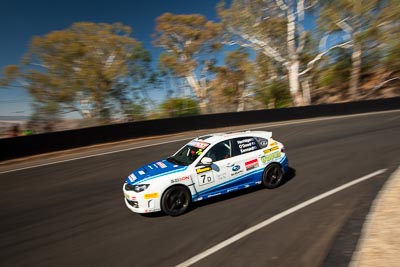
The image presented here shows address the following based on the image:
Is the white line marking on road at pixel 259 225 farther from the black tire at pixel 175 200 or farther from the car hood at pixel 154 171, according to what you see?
the car hood at pixel 154 171

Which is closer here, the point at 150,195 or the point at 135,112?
the point at 150,195

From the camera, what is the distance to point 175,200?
704 centimetres

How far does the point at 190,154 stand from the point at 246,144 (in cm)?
151

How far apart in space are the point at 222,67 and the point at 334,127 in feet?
85.8

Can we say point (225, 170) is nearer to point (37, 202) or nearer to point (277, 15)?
point (37, 202)

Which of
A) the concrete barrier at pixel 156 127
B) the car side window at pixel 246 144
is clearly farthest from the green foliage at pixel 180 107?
the car side window at pixel 246 144

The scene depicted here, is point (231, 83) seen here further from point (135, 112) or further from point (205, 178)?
point (205, 178)

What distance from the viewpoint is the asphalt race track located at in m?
5.35

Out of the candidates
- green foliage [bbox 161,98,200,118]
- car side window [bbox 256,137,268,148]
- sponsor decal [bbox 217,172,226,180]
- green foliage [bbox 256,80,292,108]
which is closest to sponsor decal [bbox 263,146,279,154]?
car side window [bbox 256,137,268,148]

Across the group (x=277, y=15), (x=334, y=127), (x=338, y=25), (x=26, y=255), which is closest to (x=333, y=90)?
(x=338, y=25)

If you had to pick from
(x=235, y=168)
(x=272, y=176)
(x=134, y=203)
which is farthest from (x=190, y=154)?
(x=272, y=176)

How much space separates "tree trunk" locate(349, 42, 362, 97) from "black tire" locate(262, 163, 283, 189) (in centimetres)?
3053

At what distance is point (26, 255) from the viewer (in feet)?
19.0

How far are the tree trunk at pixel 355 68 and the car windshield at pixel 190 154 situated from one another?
31662 millimetres
